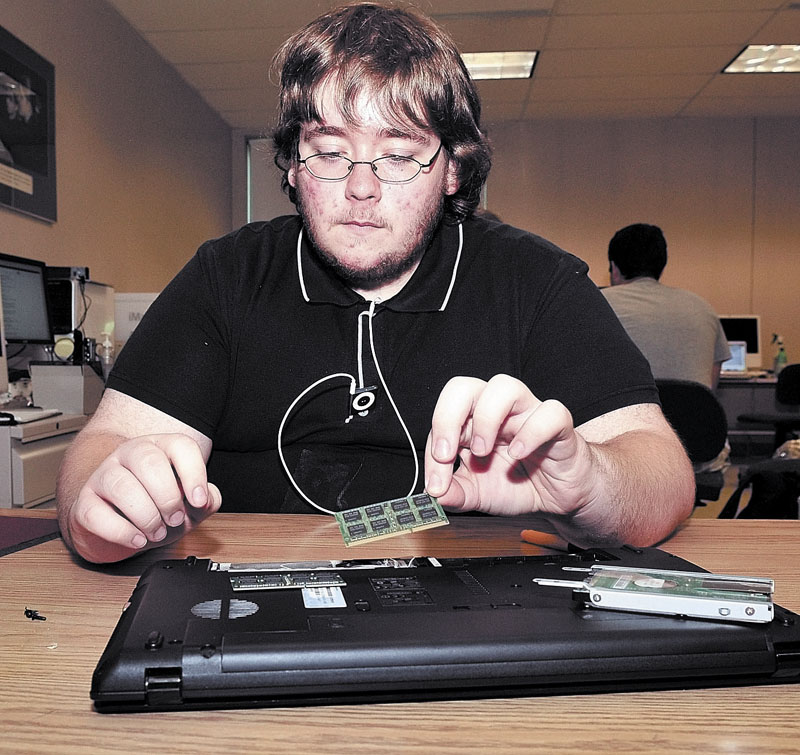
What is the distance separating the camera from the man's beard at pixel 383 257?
1200 mm

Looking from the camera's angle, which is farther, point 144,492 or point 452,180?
point 452,180

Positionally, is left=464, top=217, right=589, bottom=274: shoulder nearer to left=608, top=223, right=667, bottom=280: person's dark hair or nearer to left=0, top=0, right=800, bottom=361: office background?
left=608, top=223, right=667, bottom=280: person's dark hair

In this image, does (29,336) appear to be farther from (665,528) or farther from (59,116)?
(665,528)

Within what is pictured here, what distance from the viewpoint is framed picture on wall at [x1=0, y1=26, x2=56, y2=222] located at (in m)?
3.12

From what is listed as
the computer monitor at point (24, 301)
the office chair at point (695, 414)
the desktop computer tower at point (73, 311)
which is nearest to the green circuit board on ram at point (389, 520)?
the office chair at point (695, 414)

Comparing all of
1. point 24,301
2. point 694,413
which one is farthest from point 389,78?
point 24,301

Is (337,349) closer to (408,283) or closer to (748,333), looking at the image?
(408,283)

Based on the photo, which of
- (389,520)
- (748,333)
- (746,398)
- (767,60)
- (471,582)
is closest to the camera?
(471,582)

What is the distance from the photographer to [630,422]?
3.53ft

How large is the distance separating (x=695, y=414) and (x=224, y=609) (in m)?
2.55

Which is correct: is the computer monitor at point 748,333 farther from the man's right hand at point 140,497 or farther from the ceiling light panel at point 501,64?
the man's right hand at point 140,497

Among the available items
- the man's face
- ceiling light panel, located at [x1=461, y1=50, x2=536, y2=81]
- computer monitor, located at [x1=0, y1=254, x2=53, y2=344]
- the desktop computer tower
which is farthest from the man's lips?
ceiling light panel, located at [x1=461, y1=50, x2=536, y2=81]

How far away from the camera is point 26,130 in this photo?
10.8ft

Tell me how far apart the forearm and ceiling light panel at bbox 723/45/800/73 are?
4.80m
